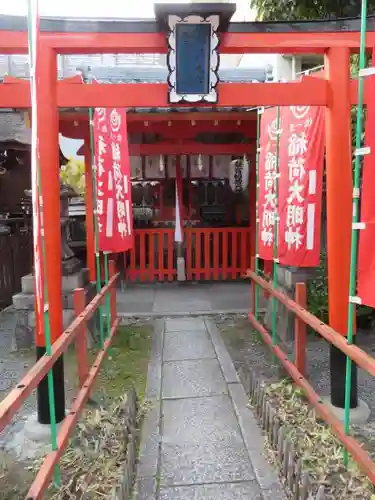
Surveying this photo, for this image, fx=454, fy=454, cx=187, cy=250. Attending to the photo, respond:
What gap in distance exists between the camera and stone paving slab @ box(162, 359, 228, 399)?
490cm

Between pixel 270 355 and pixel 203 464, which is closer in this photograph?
pixel 203 464

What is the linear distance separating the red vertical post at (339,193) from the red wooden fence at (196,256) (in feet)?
20.1

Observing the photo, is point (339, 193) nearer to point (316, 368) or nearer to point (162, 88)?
point (162, 88)

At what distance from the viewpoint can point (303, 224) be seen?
4957 millimetres

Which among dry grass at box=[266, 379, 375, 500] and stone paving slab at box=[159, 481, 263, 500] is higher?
dry grass at box=[266, 379, 375, 500]

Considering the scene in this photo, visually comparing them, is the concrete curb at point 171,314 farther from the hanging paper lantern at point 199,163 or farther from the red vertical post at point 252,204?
the hanging paper lantern at point 199,163

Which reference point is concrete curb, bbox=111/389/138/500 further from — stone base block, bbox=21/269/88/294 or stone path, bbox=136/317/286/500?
stone base block, bbox=21/269/88/294

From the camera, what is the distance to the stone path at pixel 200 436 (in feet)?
10.8

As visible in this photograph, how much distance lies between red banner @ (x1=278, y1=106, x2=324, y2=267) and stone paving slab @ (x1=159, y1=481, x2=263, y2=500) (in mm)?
2459

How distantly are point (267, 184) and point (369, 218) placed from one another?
3080mm

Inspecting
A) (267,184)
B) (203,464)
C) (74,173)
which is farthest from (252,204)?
(74,173)

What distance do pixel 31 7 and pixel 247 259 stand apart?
26.7 ft

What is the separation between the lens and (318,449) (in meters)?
3.62

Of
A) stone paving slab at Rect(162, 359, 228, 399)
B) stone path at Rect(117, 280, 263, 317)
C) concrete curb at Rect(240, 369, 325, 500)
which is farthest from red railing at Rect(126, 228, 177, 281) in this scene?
concrete curb at Rect(240, 369, 325, 500)
